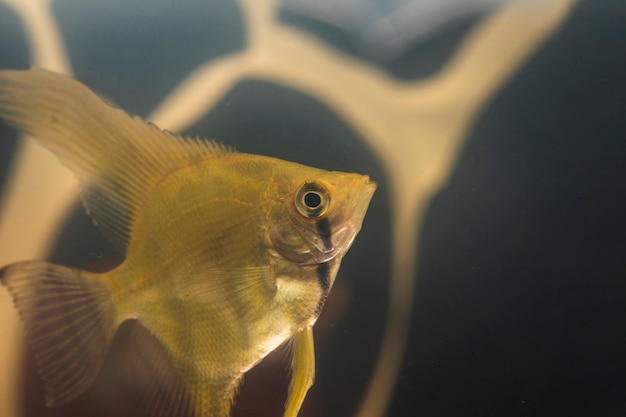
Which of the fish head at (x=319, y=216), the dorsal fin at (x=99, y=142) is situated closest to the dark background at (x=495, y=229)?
the dorsal fin at (x=99, y=142)

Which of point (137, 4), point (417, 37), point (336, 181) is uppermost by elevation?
point (417, 37)

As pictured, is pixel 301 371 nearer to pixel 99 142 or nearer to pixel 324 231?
pixel 324 231

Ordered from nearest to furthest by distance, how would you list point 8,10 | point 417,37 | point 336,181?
1. point 336,181
2. point 8,10
3. point 417,37

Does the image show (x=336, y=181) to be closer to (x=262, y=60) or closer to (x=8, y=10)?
(x=262, y=60)

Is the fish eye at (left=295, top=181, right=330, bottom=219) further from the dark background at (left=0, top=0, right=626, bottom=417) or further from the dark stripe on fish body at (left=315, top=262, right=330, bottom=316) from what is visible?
the dark background at (left=0, top=0, right=626, bottom=417)

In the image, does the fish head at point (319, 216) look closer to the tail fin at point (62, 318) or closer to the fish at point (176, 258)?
the fish at point (176, 258)

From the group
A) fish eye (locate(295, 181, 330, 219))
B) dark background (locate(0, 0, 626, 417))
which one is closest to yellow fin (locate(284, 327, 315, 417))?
fish eye (locate(295, 181, 330, 219))

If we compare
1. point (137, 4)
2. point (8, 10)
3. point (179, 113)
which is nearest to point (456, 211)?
point (179, 113)

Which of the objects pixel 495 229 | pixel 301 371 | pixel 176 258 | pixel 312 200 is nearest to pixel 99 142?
pixel 176 258
